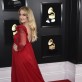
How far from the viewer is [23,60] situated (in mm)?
2912

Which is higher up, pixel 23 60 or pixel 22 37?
pixel 22 37

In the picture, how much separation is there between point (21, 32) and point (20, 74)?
19.7 inches

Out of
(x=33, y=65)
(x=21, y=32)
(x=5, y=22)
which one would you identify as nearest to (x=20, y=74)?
(x=33, y=65)

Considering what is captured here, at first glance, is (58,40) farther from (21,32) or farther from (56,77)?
(21,32)

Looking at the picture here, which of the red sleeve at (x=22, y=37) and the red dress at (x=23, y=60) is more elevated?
the red sleeve at (x=22, y=37)

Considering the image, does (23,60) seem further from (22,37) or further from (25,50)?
(22,37)

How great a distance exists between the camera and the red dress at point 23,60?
2.87 metres

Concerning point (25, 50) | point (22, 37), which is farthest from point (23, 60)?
point (22, 37)

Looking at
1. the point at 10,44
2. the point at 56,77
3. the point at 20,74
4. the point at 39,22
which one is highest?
the point at 39,22

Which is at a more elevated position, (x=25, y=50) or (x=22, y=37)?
(x=22, y=37)

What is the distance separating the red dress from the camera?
9.40 ft

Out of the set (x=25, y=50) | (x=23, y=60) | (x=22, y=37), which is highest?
(x=22, y=37)

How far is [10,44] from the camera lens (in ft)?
11.0

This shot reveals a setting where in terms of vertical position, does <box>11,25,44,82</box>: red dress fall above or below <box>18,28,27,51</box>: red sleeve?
below
